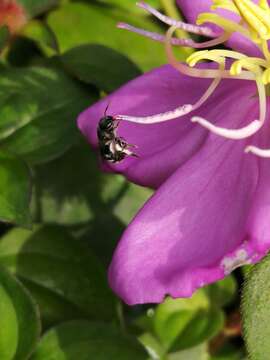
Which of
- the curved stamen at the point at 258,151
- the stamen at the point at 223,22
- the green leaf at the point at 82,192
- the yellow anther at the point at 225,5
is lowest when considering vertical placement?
the green leaf at the point at 82,192

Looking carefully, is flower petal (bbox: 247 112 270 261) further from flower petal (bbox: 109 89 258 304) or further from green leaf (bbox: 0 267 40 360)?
green leaf (bbox: 0 267 40 360)

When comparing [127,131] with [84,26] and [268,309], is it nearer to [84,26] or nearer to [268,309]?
[268,309]

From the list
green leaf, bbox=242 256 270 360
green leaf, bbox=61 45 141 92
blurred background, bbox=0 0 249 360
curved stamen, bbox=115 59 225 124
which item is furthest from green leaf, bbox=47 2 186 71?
green leaf, bbox=242 256 270 360

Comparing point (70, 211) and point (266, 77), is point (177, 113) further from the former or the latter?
point (70, 211)

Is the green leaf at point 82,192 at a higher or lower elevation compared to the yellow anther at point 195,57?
lower

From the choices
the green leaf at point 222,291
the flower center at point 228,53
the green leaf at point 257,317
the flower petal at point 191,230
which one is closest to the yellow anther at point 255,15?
the flower center at point 228,53

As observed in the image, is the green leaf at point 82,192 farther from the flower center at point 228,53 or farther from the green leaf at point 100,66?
the flower center at point 228,53

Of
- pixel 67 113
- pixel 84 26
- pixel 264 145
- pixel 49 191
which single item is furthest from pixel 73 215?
pixel 264 145

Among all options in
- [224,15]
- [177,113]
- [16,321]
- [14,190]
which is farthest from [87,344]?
[224,15]
